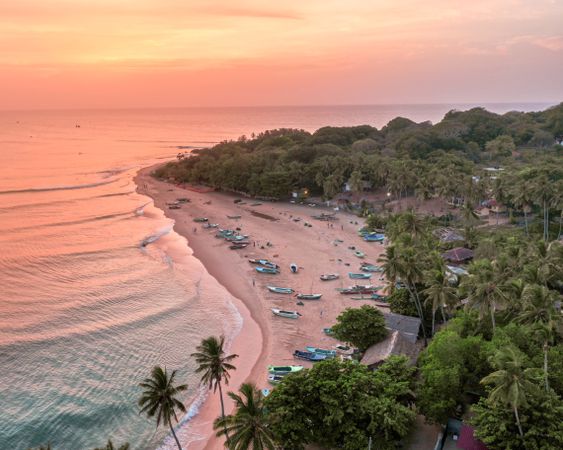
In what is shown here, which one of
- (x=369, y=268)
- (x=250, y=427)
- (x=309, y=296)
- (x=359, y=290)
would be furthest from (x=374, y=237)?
(x=250, y=427)

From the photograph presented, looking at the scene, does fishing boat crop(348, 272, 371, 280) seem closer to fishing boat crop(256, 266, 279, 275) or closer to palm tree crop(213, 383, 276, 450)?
fishing boat crop(256, 266, 279, 275)

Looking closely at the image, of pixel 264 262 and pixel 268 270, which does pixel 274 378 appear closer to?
pixel 268 270

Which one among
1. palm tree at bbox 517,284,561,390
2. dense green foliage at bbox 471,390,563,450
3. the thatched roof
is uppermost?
palm tree at bbox 517,284,561,390

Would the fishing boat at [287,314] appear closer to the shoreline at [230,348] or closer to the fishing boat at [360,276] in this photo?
the shoreline at [230,348]

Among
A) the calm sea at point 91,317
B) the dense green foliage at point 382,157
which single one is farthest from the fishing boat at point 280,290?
the dense green foliage at point 382,157

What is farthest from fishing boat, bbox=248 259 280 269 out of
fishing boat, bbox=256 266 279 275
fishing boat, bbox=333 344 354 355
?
fishing boat, bbox=333 344 354 355
